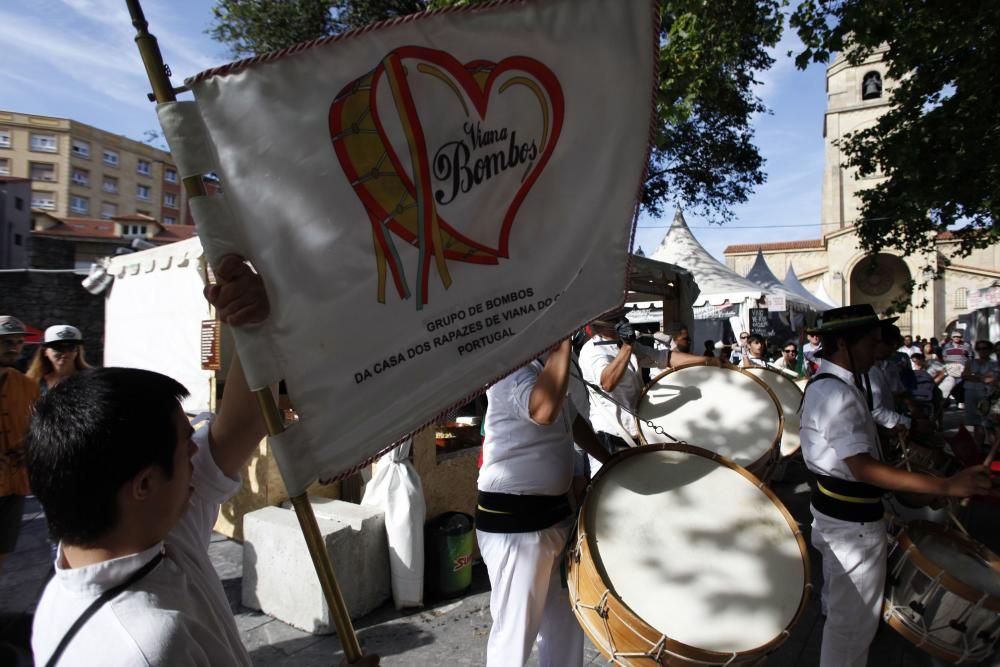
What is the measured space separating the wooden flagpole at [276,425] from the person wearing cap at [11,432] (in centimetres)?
372

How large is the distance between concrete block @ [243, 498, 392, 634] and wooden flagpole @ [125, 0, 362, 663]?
9.24ft

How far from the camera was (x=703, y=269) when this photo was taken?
1515 centimetres

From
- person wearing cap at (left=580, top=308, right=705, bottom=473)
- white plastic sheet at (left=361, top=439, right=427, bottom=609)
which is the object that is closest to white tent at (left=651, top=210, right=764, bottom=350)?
person wearing cap at (left=580, top=308, right=705, bottom=473)

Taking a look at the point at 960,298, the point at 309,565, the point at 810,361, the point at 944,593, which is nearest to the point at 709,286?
the point at 810,361

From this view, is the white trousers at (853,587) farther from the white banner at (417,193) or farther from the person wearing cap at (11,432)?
the person wearing cap at (11,432)

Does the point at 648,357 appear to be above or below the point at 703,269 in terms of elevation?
below

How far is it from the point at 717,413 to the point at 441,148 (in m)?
3.42

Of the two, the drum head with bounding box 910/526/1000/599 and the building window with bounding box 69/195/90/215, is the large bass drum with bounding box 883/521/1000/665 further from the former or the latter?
the building window with bounding box 69/195/90/215

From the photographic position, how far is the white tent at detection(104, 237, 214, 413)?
247 inches

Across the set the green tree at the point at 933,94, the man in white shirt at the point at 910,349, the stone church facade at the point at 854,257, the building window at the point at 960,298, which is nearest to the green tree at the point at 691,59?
Result: the green tree at the point at 933,94

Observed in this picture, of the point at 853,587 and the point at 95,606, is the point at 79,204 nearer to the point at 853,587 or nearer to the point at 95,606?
the point at 95,606

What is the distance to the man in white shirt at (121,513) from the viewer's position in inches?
36.6

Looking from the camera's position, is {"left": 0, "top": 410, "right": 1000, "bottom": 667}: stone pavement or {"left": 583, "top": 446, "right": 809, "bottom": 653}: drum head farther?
{"left": 0, "top": 410, "right": 1000, "bottom": 667}: stone pavement

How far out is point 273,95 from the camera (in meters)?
1.06
